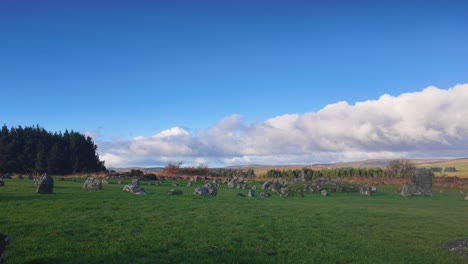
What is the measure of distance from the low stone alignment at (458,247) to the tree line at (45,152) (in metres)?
90.4

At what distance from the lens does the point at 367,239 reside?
16.7 meters

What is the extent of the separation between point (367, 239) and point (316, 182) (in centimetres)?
4208

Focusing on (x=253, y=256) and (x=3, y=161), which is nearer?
(x=253, y=256)

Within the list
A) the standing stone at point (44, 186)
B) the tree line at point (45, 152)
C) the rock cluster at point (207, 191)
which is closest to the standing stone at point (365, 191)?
the rock cluster at point (207, 191)

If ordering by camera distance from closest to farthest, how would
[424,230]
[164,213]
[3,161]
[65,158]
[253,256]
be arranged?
1. [253,256]
2. [424,230]
3. [164,213]
4. [3,161]
5. [65,158]

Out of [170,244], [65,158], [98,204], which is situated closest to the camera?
[170,244]

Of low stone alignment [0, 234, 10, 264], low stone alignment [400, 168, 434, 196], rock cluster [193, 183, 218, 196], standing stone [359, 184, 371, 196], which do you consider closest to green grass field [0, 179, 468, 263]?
low stone alignment [0, 234, 10, 264]

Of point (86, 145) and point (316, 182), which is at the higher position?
point (86, 145)

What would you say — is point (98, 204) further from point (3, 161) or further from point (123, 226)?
point (3, 161)

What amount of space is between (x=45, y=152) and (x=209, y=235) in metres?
87.1

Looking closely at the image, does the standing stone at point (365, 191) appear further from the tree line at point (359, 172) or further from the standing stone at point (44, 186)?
the standing stone at point (44, 186)

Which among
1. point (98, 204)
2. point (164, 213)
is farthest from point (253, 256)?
point (98, 204)

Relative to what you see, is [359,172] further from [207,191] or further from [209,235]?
[209,235]

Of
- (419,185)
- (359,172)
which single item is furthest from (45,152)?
(419,185)
